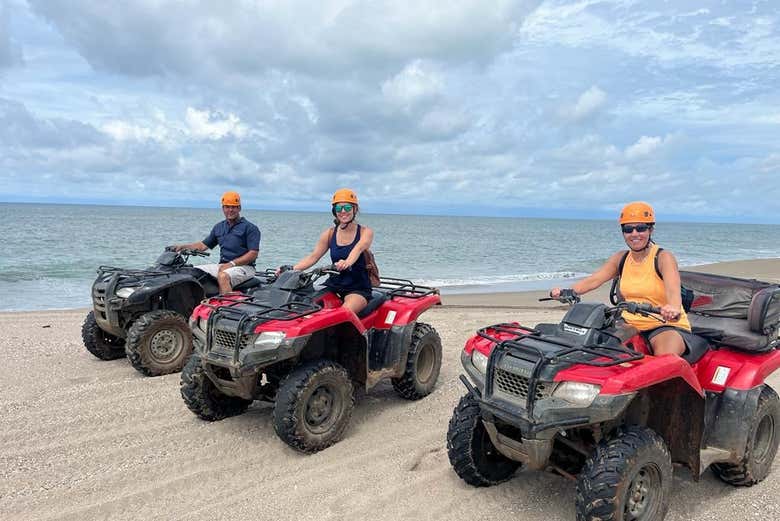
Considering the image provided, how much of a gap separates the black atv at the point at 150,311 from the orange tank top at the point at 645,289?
4.82 metres

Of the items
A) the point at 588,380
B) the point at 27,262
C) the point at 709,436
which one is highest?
the point at 588,380

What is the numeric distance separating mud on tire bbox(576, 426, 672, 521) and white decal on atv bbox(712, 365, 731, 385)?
0.93m

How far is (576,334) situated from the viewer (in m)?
3.58

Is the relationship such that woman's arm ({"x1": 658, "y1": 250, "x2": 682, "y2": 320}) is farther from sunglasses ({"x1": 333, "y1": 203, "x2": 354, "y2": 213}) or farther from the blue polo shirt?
the blue polo shirt

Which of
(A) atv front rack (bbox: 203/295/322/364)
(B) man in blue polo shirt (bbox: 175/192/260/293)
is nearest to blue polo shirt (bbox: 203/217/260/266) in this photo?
(B) man in blue polo shirt (bbox: 175/192/260/293)

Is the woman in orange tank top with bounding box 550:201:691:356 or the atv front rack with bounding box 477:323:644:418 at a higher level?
the woman in orange tank top with bounding box 550:201:691:356

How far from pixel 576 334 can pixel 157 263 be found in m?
5.90

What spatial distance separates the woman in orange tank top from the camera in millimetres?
3887

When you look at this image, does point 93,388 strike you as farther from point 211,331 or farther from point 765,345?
point 765,345

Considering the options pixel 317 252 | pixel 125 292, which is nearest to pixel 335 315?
pixel 317 252

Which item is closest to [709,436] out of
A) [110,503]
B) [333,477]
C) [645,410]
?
[645,410]

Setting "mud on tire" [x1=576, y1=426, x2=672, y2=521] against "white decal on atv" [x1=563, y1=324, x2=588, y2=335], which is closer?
"mud on tire" [x1=576, y1=426, x2=672, y2=521]

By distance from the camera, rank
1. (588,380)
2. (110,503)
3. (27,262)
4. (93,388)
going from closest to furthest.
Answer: (588,380), (110,503), (93,388), (27,262)

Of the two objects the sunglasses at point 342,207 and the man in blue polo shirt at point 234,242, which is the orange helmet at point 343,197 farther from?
the man in blue polo shirt at point 234,242
